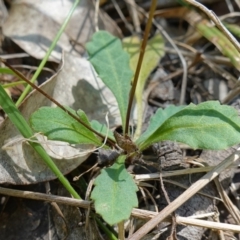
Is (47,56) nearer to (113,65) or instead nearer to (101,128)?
(113,65)

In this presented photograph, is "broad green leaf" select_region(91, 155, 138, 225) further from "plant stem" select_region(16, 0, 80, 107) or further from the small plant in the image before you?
"plant stem" select_region(16, 0, 80, 107)

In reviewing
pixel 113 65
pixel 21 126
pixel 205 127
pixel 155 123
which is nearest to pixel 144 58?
pixel 113 65

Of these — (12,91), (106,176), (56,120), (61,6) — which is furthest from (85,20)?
(106,176)

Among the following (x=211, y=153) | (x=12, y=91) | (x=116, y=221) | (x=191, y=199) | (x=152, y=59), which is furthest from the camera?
(x=152, y=59)

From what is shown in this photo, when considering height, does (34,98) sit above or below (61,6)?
below

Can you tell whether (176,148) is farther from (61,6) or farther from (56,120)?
(61,6)

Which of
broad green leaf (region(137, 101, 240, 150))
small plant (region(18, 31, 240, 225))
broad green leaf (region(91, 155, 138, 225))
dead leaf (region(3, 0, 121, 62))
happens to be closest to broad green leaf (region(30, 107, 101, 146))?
small plant (region(18, 31, 240, 225))

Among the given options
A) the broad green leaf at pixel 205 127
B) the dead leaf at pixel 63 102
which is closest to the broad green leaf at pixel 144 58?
the dead leaf at pixel 63 102
